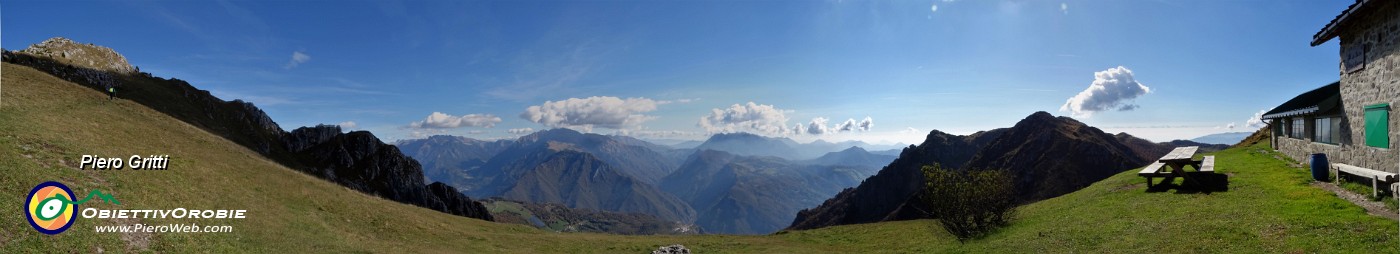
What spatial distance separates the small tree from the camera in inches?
1109

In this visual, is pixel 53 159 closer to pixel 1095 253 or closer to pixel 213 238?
pixel 213 238

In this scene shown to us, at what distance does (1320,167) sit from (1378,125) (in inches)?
133

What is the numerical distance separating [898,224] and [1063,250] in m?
26.6

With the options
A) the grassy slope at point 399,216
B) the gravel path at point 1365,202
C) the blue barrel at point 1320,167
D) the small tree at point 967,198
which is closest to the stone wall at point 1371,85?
the blue barrel at point 1320,167

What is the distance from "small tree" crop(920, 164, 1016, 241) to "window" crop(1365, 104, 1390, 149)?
13.9 metres

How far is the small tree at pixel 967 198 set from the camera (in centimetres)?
2816

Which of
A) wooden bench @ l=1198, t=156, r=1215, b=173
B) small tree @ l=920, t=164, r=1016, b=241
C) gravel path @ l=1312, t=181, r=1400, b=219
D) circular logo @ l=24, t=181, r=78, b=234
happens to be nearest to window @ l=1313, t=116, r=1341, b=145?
wooden bench @ l=1198, t=156, r=1215, b=173

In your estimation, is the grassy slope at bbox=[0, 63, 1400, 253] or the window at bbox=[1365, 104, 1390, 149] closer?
the grassy slope at bbox=[0, 63, 1400, 253]

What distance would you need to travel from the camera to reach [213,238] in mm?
22969

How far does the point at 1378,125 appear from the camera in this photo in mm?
22125

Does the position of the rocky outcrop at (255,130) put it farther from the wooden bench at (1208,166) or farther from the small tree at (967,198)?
the wooden bench at (1208,166)

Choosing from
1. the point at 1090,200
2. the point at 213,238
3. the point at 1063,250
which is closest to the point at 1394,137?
the point at 1090,200

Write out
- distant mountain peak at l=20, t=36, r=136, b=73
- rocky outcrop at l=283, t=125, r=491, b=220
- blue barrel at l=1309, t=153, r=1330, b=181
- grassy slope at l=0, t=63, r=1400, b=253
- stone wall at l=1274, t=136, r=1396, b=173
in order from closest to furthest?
grassy slope at l=0, t=63, r=1400, b=253 → stone wall at l=1274, t=136, r=1396, b=173 → blue barrel at l=1309, t=153, r=1330, b=181 → distant mountain peak at l=20, t=36, r=136, b=73 → rocky outcrop at l=283, t=125, r=491, b=220

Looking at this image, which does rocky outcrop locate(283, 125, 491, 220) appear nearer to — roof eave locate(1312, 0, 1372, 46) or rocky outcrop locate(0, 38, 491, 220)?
rocky outcrop locate(0, 38, 491, 220)
